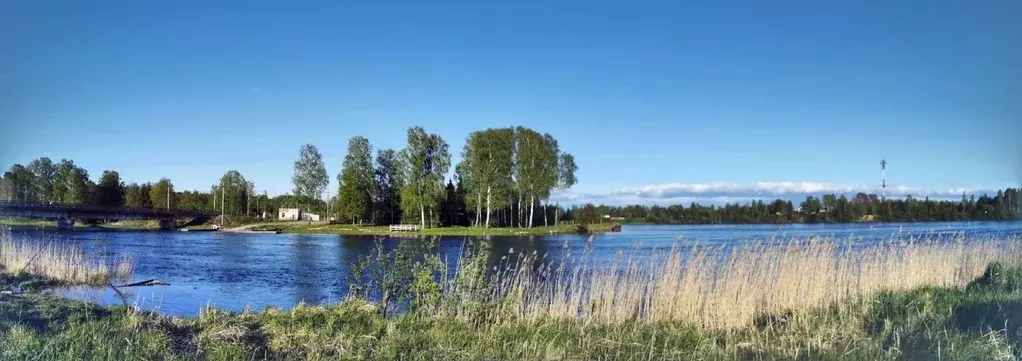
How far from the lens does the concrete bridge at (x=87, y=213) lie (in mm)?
70312

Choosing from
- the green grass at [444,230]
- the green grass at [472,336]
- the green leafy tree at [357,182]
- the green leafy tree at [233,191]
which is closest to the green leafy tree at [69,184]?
the green leafy tree at [233,191]

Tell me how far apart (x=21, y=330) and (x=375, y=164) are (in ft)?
263

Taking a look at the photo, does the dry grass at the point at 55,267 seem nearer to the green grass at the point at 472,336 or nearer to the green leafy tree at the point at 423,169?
the green grass at the point at 472,336

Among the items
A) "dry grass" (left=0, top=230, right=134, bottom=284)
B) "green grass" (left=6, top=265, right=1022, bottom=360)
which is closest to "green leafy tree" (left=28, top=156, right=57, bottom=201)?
"dry grass" (left=0, top=230, right=134, bottom=284)

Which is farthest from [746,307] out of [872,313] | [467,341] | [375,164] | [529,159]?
[375,164]

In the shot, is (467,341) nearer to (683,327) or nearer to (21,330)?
(683,327)

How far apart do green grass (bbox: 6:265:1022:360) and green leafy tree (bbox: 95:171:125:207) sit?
117241 mm

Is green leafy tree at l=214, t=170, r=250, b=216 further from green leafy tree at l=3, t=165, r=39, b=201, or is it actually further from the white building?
green leafy tree at l=3, t=165, r=39, b=201

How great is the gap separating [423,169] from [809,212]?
3685 inches

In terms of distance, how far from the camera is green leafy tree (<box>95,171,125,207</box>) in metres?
113

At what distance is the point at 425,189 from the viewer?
75375 mm

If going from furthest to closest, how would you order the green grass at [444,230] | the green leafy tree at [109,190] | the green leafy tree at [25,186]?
the green leafy tree at [109,190], the green leafy tree at [25,186], the green grass at [444,230]

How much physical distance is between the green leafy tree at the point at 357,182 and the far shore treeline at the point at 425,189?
122 millimetres

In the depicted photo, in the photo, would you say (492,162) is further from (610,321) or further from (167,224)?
(610,321)
